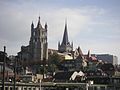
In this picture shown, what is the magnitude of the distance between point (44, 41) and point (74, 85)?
110 m

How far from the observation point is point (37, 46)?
18950 cm

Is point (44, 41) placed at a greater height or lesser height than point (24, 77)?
greater

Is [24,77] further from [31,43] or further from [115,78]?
[31,43]

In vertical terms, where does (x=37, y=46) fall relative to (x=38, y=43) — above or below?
below

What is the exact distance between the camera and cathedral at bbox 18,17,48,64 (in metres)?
187

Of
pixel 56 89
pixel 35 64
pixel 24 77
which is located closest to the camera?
pixel 56 89

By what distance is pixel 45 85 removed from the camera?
78875mm

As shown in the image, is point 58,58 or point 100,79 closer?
point 100,79

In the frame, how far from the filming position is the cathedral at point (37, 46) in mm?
187000

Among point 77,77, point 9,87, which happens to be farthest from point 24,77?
point 9,87

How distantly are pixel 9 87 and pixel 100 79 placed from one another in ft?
117

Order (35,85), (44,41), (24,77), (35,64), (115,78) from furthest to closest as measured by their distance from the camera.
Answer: (44,41)
(35,64)
(24,77)
(115,78)
(35,85)

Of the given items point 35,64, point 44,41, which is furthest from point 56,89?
point 44,41

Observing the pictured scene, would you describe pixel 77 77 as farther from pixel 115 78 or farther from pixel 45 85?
pixel 45 85
